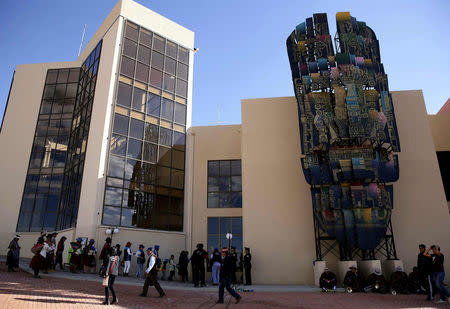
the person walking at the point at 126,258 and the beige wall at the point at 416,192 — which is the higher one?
the beige wall at the point at 416,192

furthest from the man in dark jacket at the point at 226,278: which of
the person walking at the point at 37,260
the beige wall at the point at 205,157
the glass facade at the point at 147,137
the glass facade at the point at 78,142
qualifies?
the glass facade at the point at 78,142

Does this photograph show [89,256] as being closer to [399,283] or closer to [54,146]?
[54,146]

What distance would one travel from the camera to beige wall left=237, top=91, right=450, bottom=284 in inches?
707

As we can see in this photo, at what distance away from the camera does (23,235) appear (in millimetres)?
23812

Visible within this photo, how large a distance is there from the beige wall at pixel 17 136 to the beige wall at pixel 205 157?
1168cm

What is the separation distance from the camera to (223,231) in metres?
22.2

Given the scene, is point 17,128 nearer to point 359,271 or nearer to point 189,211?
point 189,211

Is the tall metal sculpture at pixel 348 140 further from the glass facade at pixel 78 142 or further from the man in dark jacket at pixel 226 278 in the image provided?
the glass facade at pixel 78 142

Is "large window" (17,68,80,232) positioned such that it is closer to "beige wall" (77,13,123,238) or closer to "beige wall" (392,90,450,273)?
"beige wall" (77,13,123,238)

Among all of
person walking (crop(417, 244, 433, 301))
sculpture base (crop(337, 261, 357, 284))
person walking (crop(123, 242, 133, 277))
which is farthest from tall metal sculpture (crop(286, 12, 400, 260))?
person walking (crop(123, 242, 133, 277))

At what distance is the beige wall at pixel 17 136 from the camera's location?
24688 mm

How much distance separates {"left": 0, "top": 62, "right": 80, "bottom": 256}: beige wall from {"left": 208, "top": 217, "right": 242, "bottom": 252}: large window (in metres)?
12.5

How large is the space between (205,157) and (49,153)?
1232 centimetres

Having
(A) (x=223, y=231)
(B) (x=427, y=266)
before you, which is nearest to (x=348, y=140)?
(B) (x=427, y=266)
